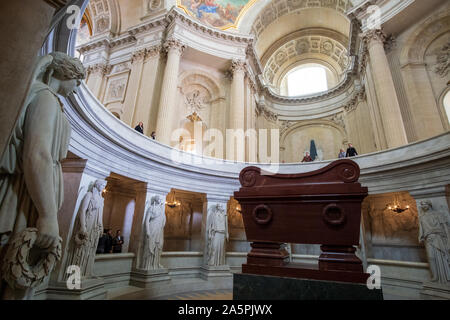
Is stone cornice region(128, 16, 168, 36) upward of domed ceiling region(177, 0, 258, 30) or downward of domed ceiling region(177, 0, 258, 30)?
downward

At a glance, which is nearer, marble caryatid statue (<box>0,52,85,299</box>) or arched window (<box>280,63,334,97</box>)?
marble caryatid statue (<box>0,52,85,299</box>)

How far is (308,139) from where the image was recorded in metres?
21.0

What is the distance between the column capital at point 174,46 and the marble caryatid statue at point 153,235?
32.5 feet

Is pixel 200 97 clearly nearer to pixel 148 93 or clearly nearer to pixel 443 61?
pixel 148 93

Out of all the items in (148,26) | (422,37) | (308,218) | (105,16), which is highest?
(105,16)

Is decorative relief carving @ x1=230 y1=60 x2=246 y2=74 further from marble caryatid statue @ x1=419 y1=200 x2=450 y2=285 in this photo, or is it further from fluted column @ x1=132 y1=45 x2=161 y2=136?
marble caryatid statue @ x1=419 y1=200 x2=450 y2=285

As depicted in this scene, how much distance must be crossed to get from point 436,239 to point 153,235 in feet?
27.2

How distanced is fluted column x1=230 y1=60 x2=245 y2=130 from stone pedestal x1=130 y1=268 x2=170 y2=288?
959 centimetres

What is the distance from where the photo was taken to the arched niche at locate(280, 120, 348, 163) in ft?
65.6

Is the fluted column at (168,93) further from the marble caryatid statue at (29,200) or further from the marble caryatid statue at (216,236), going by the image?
the marble caryatid statue at (29,200)

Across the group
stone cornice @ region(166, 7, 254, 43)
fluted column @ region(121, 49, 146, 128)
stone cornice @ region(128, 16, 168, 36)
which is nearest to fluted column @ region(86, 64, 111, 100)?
fluted column @ region(121, 49, 146, 128)

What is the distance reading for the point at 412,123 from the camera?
11484mm

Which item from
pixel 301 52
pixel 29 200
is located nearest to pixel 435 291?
pixel 29 200
